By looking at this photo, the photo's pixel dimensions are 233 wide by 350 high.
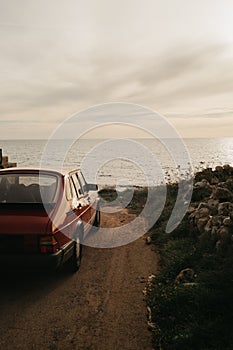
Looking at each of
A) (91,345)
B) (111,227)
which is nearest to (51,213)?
(91,345)

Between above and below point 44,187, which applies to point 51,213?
below

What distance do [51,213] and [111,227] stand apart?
5195 millimetres

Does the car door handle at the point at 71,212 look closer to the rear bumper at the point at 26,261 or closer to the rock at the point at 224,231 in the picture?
the rear bumper at the point at 26,261

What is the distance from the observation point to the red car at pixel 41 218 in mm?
5043

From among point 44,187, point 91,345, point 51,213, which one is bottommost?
point 91,345

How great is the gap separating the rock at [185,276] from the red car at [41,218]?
194cm

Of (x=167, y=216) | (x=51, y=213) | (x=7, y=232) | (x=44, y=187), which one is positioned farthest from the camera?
(x=167, y=216)

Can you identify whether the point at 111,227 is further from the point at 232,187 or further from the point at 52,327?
the point at 52,327

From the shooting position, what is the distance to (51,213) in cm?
537

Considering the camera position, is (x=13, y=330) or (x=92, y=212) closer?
(x=13, y=330)

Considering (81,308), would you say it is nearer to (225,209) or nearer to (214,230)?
(214,230)

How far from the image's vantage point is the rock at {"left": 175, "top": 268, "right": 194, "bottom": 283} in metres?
5.57

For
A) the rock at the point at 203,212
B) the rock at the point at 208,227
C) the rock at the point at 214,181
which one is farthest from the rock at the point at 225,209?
the rock at the point at 214,181

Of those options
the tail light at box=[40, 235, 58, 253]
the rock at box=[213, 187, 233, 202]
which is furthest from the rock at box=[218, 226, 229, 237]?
the tail light at box=[40, 235, 58, 253]
